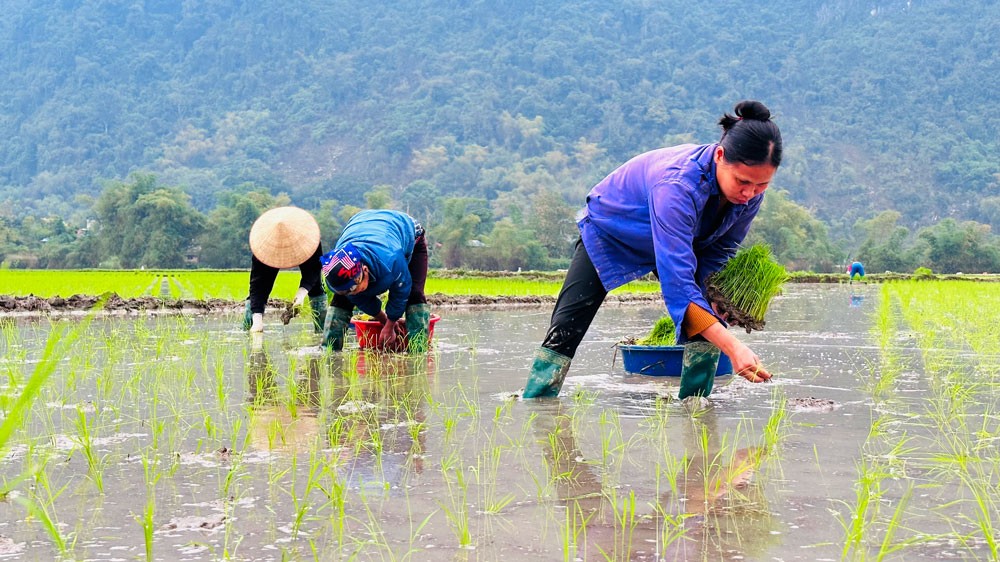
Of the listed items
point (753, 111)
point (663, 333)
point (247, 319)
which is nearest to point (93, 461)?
point (753, 111)

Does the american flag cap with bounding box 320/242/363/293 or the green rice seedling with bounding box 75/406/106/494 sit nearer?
the green rice seedling with bounding box 75/406/106/494

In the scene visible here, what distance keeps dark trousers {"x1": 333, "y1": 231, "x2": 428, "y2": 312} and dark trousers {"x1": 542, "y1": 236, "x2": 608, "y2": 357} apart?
2188 millimetres

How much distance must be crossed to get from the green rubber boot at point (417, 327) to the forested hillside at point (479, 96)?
85.2m

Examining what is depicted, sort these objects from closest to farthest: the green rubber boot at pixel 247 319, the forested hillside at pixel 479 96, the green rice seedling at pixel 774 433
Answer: the green rice seedling at pixel 774 433
the green rubber boot at pixel 247 319
the forested hillside at pixel 479 96

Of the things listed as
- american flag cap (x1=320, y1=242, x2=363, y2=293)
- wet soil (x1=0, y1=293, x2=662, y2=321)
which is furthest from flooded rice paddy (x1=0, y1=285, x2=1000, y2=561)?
wet soil (x1=0, y1=293, x2=662, y2=321)

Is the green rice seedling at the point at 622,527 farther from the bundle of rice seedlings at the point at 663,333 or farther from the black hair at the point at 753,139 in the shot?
the bundle of rice seedlings at the point at 663,333

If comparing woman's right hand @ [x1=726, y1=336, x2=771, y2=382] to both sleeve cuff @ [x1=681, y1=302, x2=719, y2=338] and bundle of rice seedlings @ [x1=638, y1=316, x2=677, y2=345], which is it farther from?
bundle of rice seedlings @ [x1=638, y1=316, x2=677, y2=345]

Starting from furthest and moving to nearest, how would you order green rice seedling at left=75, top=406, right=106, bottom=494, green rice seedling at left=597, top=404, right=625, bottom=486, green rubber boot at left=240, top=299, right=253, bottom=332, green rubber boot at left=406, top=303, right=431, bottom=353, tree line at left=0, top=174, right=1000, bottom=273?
1. tree line at left=0, top=174, right=1000, bottom=273
2. green rubber boot at left=240, top=299, right=253, bottom=332
3. green rubber boot at left=406, top=303, right=431, bottom=353
4. green rice seedling at left=597, top=404, right=625, bottom=486
5. green rice seedling at left=75, top=406, right=106, bottom=494

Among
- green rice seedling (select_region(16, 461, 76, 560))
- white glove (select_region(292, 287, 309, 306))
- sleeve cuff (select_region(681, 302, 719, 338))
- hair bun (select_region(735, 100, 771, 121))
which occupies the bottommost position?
green rice seedling (select_region(16, 461, 76, 560))

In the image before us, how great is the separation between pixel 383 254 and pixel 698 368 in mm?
2412

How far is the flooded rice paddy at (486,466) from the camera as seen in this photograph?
102 inches

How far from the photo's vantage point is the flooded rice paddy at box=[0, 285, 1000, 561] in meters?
2.58

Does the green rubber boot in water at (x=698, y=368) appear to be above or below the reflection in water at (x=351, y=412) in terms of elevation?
above

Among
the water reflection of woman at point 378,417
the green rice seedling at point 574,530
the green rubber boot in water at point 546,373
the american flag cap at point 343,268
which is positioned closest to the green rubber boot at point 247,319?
the water reflection of woman at point 378,417
